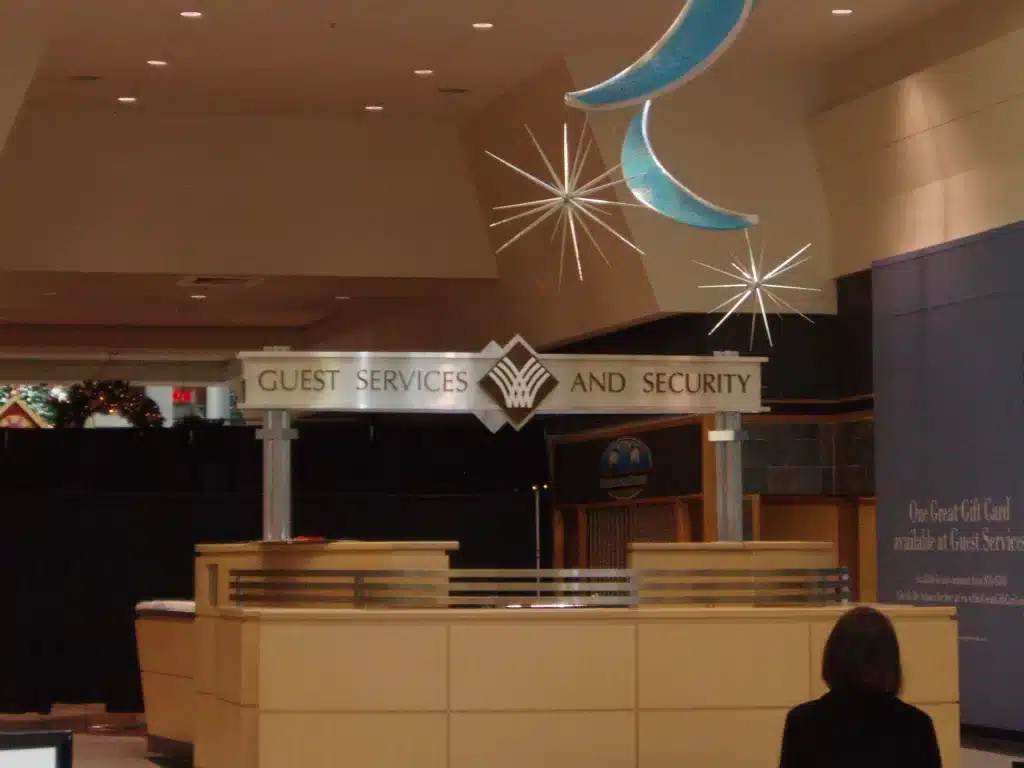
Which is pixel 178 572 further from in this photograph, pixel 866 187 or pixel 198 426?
pixel 866 187

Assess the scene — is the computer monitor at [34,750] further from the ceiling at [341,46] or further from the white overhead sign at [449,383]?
the ceiling at [341,46]

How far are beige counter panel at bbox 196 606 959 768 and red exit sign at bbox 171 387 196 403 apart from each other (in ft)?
52.4

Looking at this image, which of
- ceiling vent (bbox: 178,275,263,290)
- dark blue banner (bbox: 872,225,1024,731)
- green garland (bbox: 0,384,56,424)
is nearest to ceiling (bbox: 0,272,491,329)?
ceiling vent (bbox: 178,275,263,290)

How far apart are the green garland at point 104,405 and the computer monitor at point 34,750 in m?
13.7

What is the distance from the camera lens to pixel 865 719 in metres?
3.93

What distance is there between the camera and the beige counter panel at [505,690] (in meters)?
7.23

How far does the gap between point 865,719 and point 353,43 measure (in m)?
9.80

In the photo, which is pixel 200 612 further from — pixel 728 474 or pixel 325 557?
pixel 728 474

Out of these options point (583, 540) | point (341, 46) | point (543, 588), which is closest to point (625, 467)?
point (583, 540)

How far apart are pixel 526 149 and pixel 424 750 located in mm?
8383

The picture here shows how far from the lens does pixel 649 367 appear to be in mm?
9953

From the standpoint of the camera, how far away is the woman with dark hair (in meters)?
3.92

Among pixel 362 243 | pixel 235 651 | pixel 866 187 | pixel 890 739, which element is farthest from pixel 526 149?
→ pixel 890 739

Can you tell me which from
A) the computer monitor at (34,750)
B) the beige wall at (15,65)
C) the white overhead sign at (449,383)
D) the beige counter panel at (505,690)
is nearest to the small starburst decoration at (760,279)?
the white overhead sign at (449,383)
